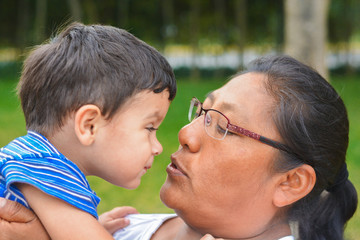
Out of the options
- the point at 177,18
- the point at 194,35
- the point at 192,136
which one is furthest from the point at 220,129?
the point at 177,18

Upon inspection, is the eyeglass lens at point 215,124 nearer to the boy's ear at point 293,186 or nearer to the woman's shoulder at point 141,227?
the boy's ear at point 293,186

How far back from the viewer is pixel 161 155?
8.33 meters

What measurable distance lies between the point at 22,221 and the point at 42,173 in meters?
0.24

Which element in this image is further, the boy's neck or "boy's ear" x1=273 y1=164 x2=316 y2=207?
"boy's ear" x1=273 y1=164 x2=316 y2=207

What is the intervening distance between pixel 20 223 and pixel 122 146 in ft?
1.61

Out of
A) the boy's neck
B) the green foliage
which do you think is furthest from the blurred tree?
the boy's neck

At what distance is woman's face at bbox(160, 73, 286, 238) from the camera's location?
93.4 inches

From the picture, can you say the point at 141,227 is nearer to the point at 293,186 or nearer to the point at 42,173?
the point at 293,186

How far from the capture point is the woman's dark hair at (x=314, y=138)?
237 centimetres

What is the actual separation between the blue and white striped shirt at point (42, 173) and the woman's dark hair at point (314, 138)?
0.86 metres

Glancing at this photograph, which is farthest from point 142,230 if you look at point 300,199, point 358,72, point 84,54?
point 358,72

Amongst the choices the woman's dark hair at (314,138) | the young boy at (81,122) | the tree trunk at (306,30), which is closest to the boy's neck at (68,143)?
the young boy at (81,122)

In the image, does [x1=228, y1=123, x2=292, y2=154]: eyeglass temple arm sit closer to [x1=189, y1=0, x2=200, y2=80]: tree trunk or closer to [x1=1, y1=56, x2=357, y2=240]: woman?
[x1=1, y1=56, x2=357, y2=240]: woman

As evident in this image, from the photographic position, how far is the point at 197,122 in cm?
253
